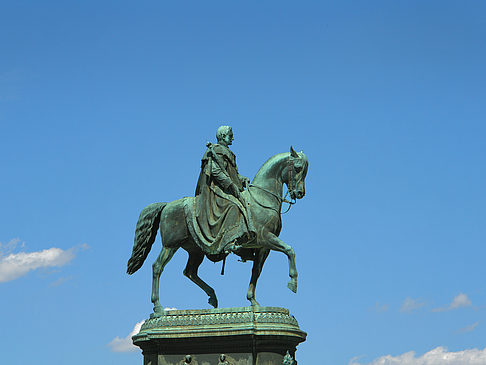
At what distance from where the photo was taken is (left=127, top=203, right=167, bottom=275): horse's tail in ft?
95.5

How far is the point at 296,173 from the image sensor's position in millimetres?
28062

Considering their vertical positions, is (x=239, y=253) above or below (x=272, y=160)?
below

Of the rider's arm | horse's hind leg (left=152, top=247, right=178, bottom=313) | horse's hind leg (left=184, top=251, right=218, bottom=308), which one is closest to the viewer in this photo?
the rider's arm

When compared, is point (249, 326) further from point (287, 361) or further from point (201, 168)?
point (201, 168)

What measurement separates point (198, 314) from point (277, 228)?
2954mm

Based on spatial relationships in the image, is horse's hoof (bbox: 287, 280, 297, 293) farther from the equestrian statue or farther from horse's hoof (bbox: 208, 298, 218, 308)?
horse's hoof (bbox: 208, 298, 218, 308)

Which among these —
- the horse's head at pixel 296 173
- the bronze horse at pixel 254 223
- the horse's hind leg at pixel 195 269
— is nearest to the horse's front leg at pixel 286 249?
the bronze horse at pixel 254 223

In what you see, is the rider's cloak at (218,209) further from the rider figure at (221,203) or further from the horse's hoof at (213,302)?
the horse's hoof at (213,302)

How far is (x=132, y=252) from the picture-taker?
2931 cm

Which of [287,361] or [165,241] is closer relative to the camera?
[287,361]

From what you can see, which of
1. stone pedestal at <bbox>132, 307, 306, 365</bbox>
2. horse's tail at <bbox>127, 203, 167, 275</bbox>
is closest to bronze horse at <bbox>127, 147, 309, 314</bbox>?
horse's tail at <bbox>127, 203, 167, 275</bbox>

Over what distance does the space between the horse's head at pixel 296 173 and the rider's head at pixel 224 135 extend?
5.76 ft

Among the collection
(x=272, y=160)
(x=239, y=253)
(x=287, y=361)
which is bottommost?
(x=287, y=361)

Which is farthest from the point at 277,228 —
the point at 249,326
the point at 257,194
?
the point at 249,326
